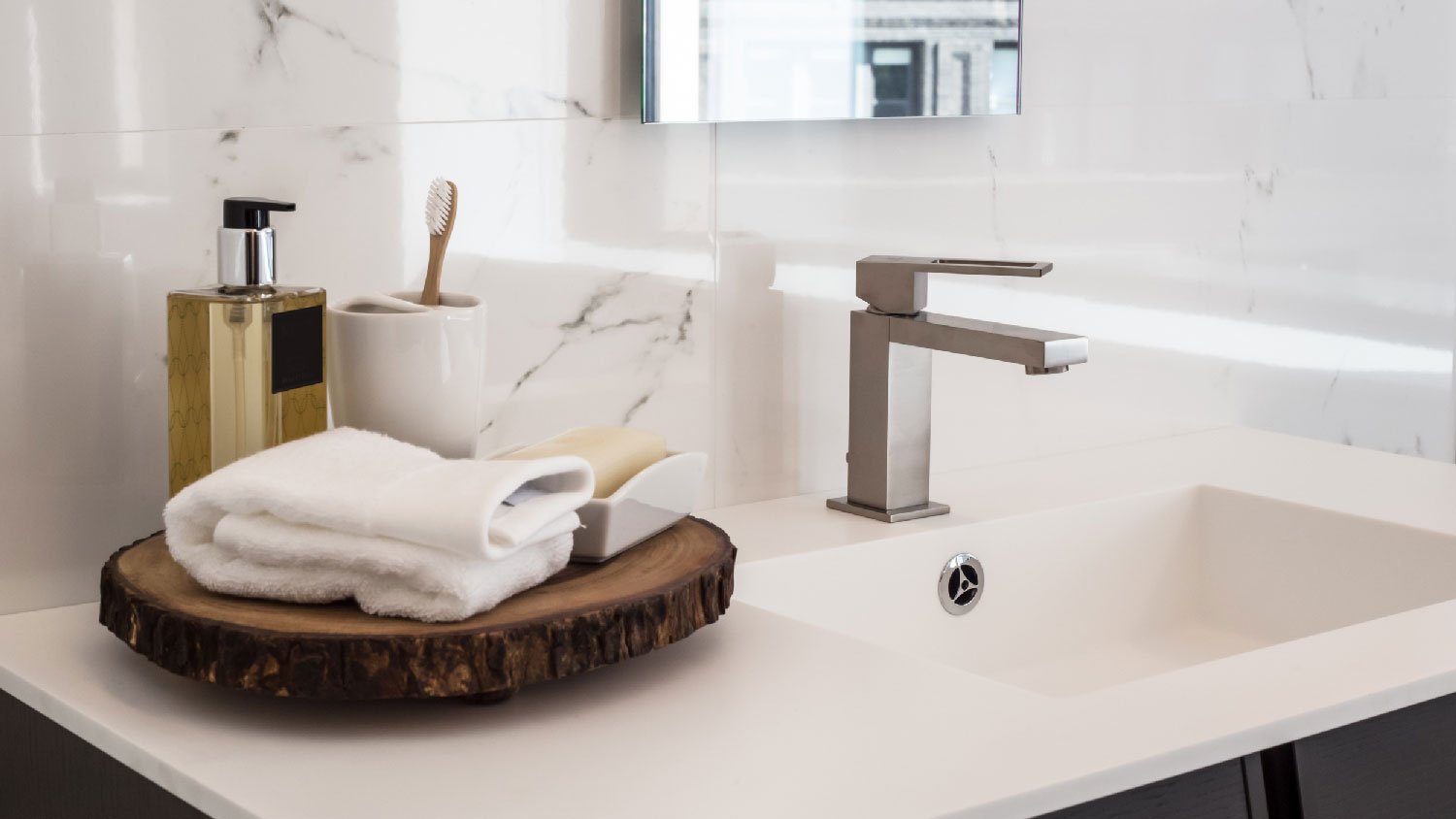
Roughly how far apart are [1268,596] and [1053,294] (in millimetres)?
341

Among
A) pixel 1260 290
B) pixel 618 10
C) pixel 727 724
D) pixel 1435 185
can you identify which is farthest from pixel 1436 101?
pixel 727 724

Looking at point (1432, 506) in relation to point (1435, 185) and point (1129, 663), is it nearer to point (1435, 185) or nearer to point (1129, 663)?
point (1129, 663)

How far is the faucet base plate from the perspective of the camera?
4.05 ft

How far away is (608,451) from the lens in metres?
0.95

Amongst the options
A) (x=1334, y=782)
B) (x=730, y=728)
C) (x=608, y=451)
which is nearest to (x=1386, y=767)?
(x=1334, y=782)

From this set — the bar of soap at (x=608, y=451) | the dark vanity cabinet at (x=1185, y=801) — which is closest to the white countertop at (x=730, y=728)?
the dark vanity cabinet at (x=1185, y=801)

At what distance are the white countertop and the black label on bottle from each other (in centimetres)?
19

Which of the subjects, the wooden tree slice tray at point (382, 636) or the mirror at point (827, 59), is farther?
the mirror at point (827, 59)

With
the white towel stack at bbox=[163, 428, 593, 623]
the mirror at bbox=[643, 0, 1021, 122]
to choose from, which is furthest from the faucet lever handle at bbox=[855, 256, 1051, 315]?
the white towel stack at bbox=[163, 428, 593, 623]

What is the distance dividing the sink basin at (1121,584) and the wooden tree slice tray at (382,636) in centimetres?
28

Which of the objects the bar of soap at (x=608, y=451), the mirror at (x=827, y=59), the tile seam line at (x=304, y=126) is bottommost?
the bar of soap at (x=608, y=451)

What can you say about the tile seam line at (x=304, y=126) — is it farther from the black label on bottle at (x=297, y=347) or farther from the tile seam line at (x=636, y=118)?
the black label on bottle at (x=297, y=347)

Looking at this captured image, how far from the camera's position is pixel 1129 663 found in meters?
1.31

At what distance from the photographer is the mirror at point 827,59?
1.15 metres
